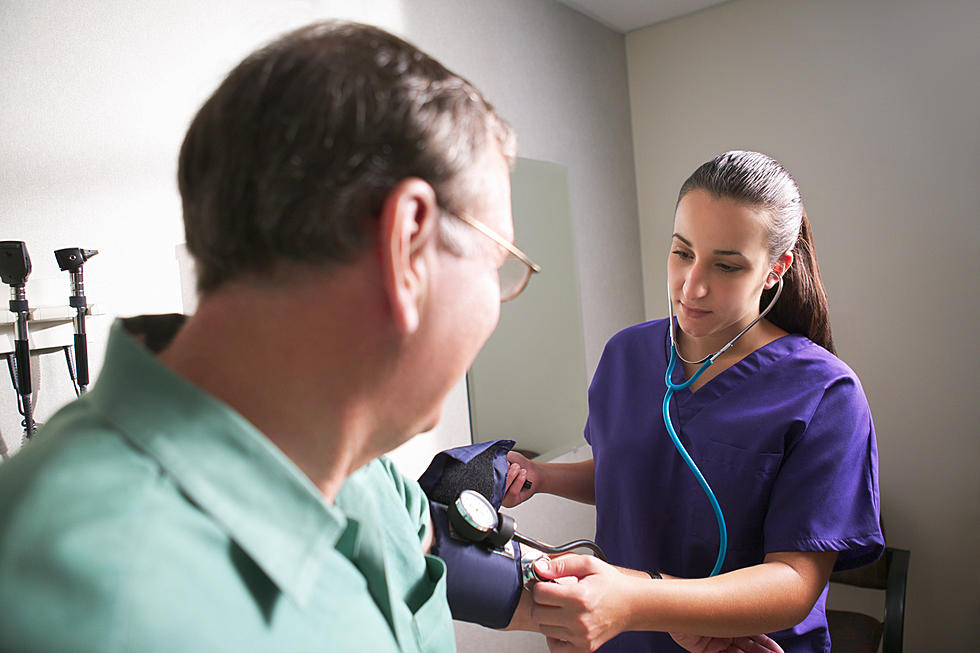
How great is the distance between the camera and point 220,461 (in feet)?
1.63

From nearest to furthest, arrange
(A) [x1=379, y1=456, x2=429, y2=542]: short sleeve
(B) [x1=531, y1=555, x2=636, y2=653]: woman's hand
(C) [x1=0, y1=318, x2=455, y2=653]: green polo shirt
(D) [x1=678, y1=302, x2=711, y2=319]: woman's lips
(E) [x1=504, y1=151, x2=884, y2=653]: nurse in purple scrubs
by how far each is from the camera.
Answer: (C) [x1=0, y1=318, x2=455, y2=653]: green polo shirt, (A) [x1=379, y1=456, x2=429, y2=542]: short sleeve, (B) [x1=531, y1=555, x2=636, y2=653]: woman's hand, (E) [x1=504, y1=151, x2=884, y2=653]: nurse in purple scrubs, (D) [x1=678, y1=302, x2=711, y2=319]: woman's lips

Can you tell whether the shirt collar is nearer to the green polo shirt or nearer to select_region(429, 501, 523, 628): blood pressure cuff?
the green polo shirt

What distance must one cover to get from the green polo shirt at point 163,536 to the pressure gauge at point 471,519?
0.32 metres

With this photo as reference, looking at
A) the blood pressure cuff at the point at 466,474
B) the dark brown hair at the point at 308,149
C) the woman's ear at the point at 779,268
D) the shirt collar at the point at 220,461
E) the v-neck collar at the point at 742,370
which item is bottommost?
the blood pressure cuff at the point at 466,474

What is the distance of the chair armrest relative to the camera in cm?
215

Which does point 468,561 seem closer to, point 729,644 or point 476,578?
point 476,578

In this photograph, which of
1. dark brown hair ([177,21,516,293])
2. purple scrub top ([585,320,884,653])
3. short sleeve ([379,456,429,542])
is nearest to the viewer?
dark brown hair ([177,21,516,293])

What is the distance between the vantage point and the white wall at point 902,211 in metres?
2.59

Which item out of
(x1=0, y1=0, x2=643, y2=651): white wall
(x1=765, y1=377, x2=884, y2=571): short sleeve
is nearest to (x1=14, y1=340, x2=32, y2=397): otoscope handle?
(x1=0, y1=0, x2=643, y2=651): white wall

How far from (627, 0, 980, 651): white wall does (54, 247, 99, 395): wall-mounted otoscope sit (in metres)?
2.76

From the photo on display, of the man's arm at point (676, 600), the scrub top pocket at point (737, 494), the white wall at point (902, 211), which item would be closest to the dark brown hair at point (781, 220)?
the scrub top pocket at point (737, 494)

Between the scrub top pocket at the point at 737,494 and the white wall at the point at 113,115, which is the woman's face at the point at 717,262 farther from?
the white wall at the point at 113,115

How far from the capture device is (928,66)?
8.57 ft

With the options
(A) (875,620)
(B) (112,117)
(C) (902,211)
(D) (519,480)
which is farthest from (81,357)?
(C) (902,211)
